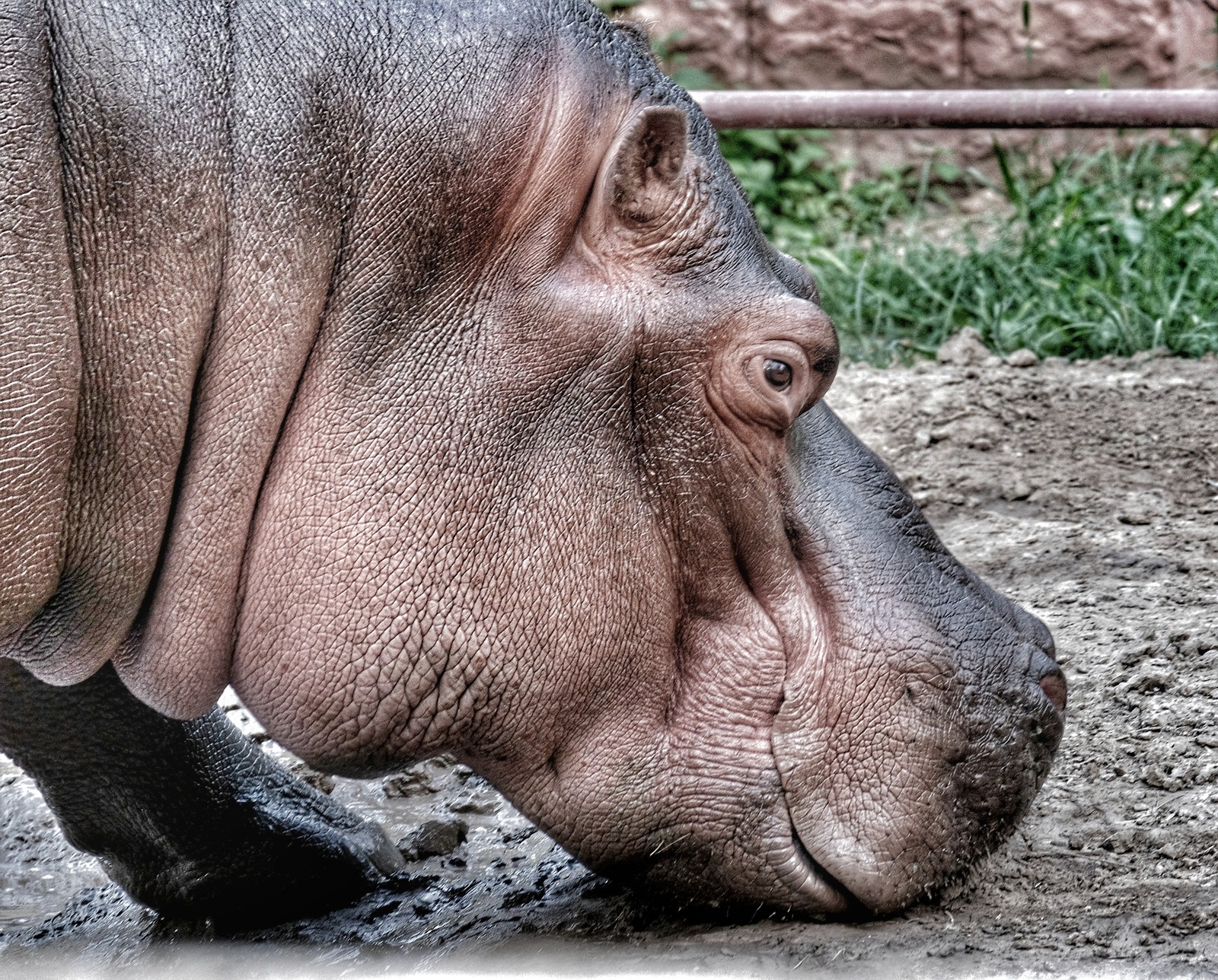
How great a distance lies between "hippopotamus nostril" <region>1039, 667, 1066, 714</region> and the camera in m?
2.38

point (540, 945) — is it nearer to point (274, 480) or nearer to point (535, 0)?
Answer: point (274, 480)

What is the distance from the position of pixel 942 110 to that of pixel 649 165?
250 cm

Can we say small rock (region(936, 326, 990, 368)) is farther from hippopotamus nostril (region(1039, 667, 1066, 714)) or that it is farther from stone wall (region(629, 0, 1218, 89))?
stone wall (region(629, 0, 1218, 89))

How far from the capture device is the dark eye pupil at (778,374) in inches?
88.0

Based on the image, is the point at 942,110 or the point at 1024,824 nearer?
the point at 1024,824

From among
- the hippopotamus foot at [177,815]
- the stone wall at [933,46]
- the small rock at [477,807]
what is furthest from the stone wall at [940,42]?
the hippopotamus foot at [177,815]

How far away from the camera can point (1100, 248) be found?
17.2 ft

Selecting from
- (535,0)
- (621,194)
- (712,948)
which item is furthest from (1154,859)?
(535,0)

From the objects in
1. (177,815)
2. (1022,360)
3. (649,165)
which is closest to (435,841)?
(177,815)

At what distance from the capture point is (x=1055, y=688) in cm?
239

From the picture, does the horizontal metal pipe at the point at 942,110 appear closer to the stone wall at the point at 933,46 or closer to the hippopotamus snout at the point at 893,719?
the hippopotamus snout at the point at 893,719

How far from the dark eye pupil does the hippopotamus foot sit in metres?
1.26

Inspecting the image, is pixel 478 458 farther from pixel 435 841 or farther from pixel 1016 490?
pixel 1016 490

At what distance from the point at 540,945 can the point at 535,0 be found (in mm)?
1377
